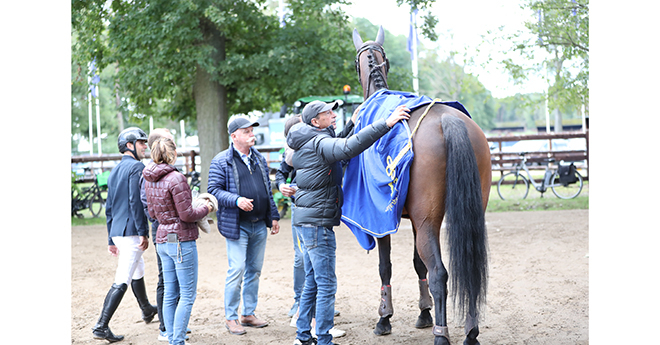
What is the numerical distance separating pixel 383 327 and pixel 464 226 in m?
1.28

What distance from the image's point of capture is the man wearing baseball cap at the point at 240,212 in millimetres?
4152

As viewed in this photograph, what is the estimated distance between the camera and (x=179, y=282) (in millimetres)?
3631

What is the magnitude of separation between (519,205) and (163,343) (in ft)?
31.6

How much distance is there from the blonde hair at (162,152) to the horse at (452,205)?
1646 mm

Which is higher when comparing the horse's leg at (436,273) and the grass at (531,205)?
the horse's leg at (436,273)

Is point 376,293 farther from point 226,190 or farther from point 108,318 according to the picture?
point 108,318

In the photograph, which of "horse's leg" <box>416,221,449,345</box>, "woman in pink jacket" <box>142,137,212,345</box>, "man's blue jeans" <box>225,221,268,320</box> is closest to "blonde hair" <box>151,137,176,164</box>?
"woman in pink jacket" <box>142,137,212,345</box>

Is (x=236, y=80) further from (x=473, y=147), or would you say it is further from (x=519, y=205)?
(x=473, y=147)

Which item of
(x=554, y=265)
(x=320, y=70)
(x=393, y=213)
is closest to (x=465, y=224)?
(x=393, y=213)

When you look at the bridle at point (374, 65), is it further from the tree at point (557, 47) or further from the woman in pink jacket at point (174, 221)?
the tree at point (557, 47)

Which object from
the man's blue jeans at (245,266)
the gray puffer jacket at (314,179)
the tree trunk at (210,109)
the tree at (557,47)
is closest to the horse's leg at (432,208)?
the gray puffer jacket at (314,179)

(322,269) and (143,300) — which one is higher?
(322,269)

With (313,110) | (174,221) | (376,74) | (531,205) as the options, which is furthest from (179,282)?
(531,205)

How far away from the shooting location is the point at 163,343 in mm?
4000
